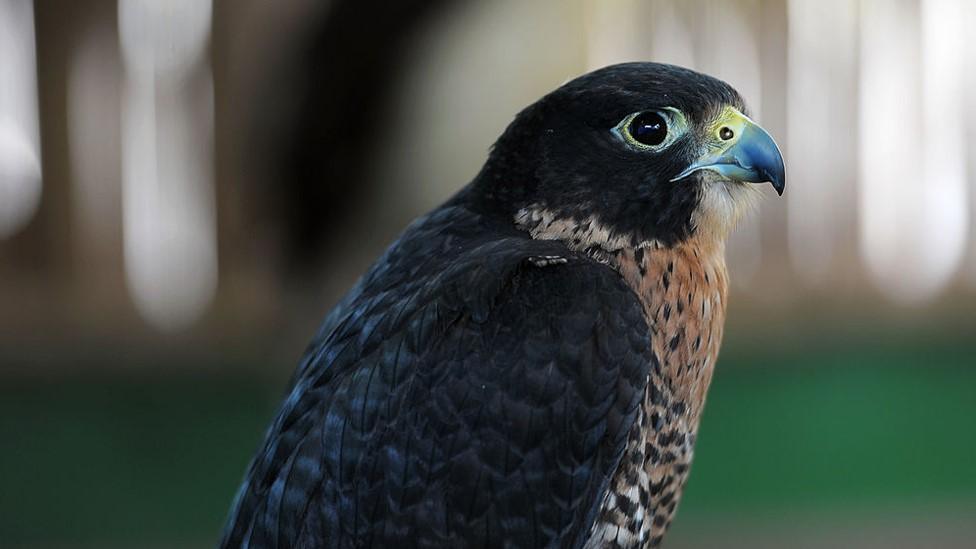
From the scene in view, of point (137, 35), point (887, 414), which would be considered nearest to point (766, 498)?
point (887, 414)

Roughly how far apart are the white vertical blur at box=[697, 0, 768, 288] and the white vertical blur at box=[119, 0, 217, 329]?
84.4 inches

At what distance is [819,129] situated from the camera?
4984 millimetres

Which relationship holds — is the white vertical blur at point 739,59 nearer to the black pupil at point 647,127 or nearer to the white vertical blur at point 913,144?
the white vertical blur at point 913,144

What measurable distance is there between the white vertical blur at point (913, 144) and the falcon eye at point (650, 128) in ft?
10.3

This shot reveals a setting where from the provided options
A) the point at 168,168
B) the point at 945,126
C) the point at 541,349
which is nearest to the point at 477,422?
the point at 541,349

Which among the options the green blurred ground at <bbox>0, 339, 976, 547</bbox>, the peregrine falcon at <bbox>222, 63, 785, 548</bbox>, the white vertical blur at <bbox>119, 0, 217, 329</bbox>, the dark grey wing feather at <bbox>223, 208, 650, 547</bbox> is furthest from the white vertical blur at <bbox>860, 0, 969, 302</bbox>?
the dark grey wing feather at <bbox>223, 208, 650, 547</bbox>

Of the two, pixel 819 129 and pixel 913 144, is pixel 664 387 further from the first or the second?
pixel 913 144

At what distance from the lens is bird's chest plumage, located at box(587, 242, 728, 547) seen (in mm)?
1991

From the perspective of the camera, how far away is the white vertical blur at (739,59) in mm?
4812

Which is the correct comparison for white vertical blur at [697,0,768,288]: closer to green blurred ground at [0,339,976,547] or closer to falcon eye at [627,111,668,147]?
green blurred ground at [0,339,976,547]

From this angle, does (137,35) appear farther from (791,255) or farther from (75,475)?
(791,255)

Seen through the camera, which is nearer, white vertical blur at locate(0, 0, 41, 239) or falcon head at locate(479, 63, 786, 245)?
falcon head at locate(479, 63, 786, 245)

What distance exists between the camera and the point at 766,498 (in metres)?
4.99

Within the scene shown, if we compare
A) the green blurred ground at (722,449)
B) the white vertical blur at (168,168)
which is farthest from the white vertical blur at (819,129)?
the white vertical blur at (168,168)
